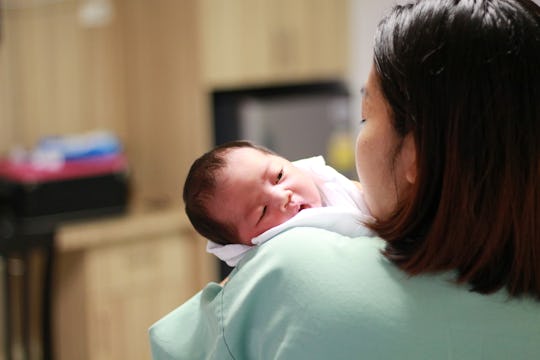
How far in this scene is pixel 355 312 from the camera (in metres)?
0.87

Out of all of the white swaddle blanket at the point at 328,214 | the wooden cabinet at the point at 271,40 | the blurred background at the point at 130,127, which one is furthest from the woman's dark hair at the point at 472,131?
the wooden cabinet at the point at 271,40

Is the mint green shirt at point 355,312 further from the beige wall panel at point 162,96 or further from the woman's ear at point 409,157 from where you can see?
the beige wall panel at point 162,96

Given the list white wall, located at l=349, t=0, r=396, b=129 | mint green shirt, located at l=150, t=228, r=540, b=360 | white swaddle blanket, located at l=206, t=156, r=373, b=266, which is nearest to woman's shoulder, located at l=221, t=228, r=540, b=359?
mint green shirt, located at l=150, t=228, r=540, b=360

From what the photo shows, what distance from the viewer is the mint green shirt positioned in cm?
86

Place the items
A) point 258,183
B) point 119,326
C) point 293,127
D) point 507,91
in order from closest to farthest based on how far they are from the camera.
A: point 507,91
point 258,183
point 119,326
point 293,127

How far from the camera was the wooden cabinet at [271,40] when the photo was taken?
3148 mm

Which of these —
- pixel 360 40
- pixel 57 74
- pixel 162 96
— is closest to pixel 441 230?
pixel 162 96

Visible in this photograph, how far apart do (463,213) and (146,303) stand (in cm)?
230

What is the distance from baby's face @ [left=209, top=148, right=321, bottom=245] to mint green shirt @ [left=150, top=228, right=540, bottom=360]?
0.73 feet

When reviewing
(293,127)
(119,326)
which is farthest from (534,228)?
(293,127)

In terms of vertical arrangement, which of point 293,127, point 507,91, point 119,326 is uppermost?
point 507,91

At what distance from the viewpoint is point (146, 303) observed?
9.96ft

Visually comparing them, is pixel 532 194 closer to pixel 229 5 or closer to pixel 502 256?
pixel 502 256

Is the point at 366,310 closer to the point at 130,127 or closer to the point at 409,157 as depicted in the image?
the point at 409,157
